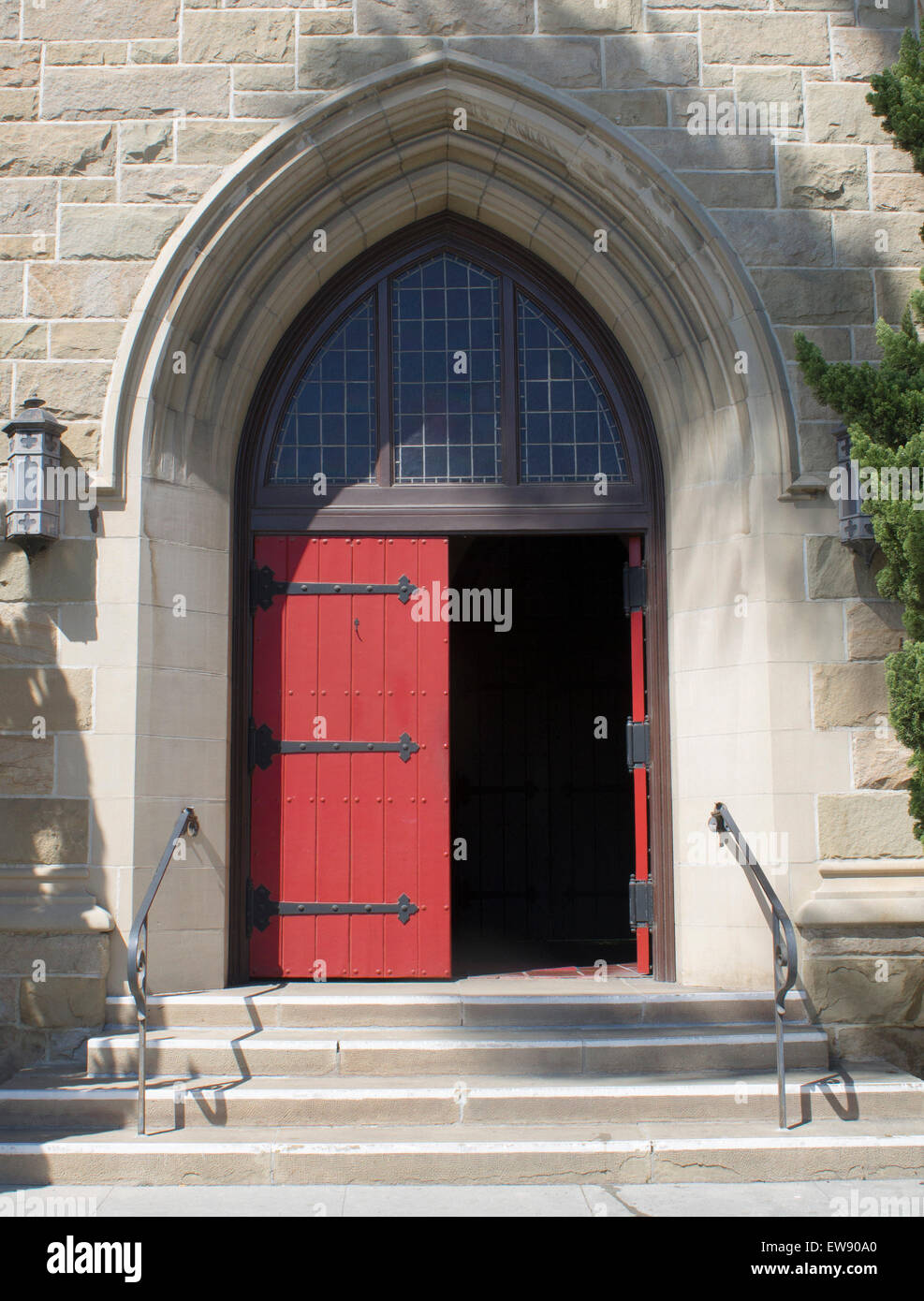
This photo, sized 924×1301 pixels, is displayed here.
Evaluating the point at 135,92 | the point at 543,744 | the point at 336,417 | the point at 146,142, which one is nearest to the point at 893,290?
the point at 336,417

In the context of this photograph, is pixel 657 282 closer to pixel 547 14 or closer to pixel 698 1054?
pixel 547 14

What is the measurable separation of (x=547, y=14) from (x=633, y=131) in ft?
2.35

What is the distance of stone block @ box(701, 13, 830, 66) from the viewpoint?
5305mm

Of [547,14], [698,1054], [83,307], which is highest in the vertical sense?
[547,14]

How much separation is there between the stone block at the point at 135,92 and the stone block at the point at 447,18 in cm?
74

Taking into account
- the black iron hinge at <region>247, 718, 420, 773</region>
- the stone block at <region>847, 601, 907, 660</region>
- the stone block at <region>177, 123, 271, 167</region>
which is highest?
the stone block at <region>177, 123, 271, 167</region>

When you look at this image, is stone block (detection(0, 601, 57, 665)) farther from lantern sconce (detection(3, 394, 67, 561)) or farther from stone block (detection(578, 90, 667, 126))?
stone block (detection(578, 90, 667, 126))

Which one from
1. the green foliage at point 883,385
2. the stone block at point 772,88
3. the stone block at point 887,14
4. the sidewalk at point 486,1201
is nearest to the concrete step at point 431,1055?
the sidewalk at point 486,1201

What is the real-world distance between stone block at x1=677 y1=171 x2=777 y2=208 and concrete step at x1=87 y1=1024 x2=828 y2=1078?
3.74m

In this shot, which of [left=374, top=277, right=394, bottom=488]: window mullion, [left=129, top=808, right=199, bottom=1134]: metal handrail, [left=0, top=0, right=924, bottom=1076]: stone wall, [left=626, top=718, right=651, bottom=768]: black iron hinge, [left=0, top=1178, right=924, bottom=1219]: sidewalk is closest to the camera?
[left=0, top=1178, right=924, bottom=1219]: sidewalk

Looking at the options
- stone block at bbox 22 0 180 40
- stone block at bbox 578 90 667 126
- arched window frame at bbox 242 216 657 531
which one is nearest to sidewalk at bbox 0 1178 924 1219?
arched window frame at bbox 242 216 657 531

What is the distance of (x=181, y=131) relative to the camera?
5.18 meters
